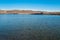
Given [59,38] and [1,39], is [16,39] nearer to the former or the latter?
[1,39]

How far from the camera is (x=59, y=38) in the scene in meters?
10.8

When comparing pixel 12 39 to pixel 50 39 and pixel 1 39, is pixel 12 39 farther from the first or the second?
pixel 50 39

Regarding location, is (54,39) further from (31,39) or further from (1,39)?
(1,39)

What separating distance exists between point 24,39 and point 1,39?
1.95 metres

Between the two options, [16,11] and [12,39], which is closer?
[12,39]

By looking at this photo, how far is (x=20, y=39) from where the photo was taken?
10273 mm

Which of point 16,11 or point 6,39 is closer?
point 6,39

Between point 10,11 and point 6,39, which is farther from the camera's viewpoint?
point 10,11

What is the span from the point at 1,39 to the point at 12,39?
0.93m

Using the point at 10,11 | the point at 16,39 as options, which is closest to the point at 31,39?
the point at 16,39

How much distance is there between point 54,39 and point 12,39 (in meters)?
3.63

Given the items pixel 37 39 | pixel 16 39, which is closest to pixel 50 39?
pixel 37 39

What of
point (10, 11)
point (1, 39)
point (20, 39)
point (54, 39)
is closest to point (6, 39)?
point (1, 39)

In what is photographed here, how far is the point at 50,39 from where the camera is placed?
1052cm
